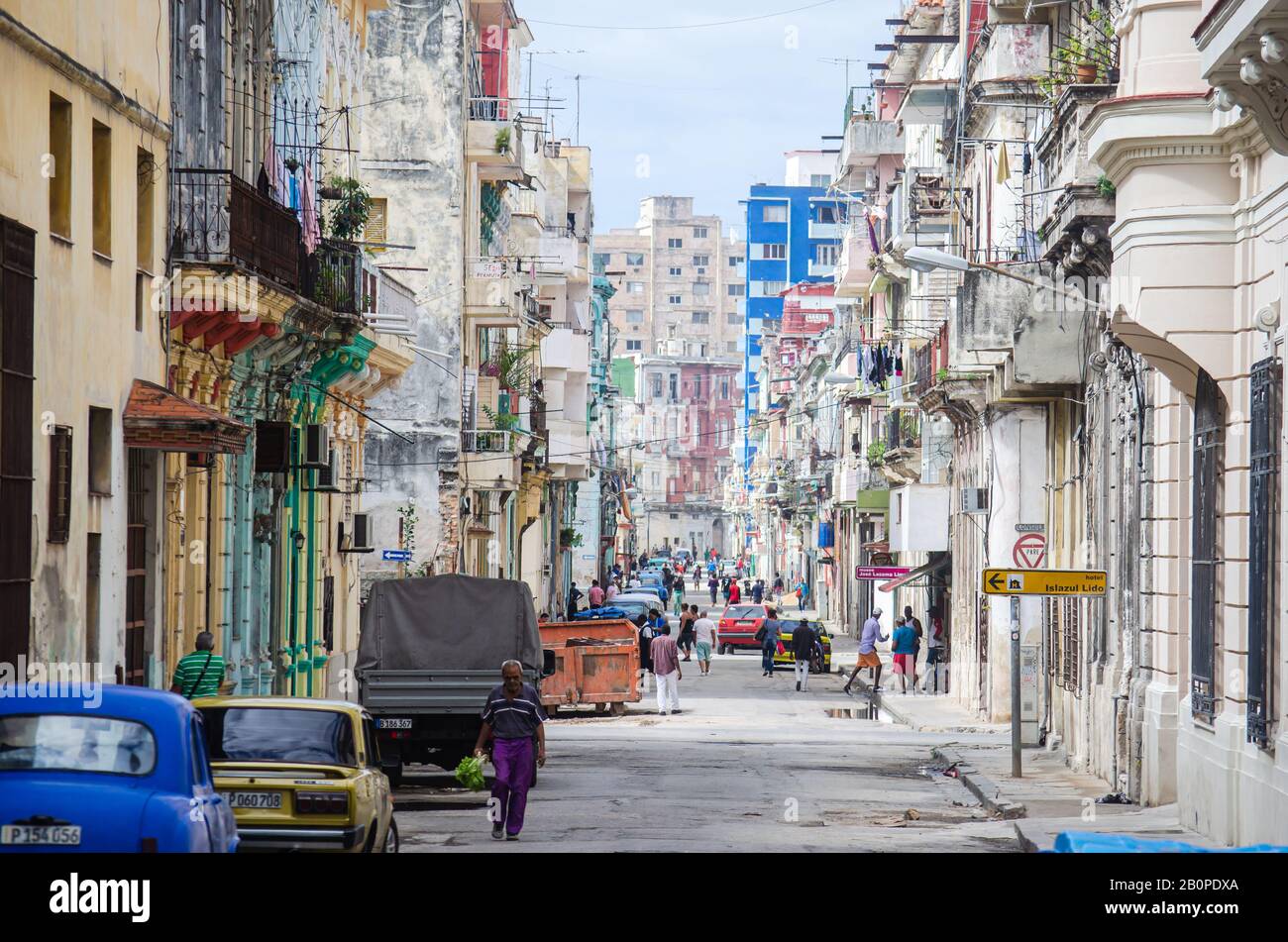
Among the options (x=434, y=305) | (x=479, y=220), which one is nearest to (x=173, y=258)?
(x=434, y=305)

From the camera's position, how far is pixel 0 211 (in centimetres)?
1658

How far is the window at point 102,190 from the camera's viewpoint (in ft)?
66.7

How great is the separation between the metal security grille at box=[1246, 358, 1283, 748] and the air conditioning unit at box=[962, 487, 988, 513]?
19791mm

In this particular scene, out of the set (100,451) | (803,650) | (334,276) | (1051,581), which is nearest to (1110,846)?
(100,451)

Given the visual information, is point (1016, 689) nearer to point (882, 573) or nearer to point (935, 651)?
point (935, 651)

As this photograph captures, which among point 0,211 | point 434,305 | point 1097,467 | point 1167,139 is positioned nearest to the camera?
point 0,211

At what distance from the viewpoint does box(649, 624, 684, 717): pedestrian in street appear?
3666 cm

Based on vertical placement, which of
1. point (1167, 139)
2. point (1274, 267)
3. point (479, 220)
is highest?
point (479, 220)

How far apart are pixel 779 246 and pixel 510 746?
136m

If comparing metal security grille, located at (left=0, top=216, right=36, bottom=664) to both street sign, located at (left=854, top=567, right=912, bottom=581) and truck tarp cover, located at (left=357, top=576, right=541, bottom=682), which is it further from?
street sign, located at (left=854, top=567, right=912, bottom=581)

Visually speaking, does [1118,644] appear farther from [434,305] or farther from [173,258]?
[434,305]

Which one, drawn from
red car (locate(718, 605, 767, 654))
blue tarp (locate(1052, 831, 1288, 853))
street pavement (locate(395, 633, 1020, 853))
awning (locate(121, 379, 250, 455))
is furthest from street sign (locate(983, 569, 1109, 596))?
red car (locate(718, 605, 767, 654))
